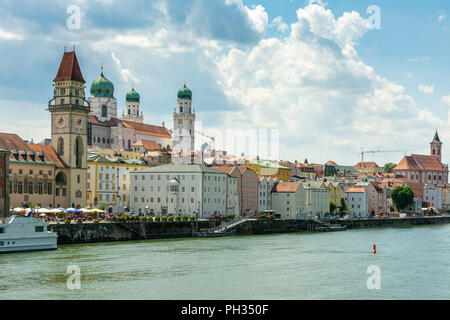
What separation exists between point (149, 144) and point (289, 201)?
176ft

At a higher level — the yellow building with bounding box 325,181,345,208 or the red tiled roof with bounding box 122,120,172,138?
the red tiled roof with bounding box 122,120,172,138

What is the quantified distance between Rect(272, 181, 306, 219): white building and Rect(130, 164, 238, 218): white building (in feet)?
57.1

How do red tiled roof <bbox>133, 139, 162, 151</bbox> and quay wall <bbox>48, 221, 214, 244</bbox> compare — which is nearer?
quay wall <bbox>48, 221, 214, 244</bbox>

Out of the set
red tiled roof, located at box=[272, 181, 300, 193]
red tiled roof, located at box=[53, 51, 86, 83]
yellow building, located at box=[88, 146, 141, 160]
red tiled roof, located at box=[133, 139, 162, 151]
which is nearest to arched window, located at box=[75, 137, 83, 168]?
red tiled roof, located at box=[53, 51, 86, 83]

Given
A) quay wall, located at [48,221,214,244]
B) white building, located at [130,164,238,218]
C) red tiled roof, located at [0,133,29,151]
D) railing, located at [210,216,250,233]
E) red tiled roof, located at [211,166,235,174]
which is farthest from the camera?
red tiled roof, located at [211,166,235,174]

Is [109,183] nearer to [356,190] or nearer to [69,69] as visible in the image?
[69,69]

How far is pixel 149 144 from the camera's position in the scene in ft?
587

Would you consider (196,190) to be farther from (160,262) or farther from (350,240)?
(160,262)

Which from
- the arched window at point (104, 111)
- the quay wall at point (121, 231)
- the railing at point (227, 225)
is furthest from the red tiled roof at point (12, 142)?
the arched window at point (104, 111)

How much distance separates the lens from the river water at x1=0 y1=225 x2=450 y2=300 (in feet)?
153

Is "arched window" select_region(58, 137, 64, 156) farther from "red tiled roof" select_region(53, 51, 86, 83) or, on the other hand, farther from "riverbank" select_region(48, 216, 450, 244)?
"riverbank" select_region(48, 216, 450, 244)

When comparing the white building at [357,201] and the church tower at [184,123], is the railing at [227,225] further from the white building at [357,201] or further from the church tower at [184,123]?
the church tower at [184,123]

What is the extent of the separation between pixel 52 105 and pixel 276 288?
230 feet

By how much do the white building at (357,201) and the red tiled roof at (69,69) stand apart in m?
73.9
